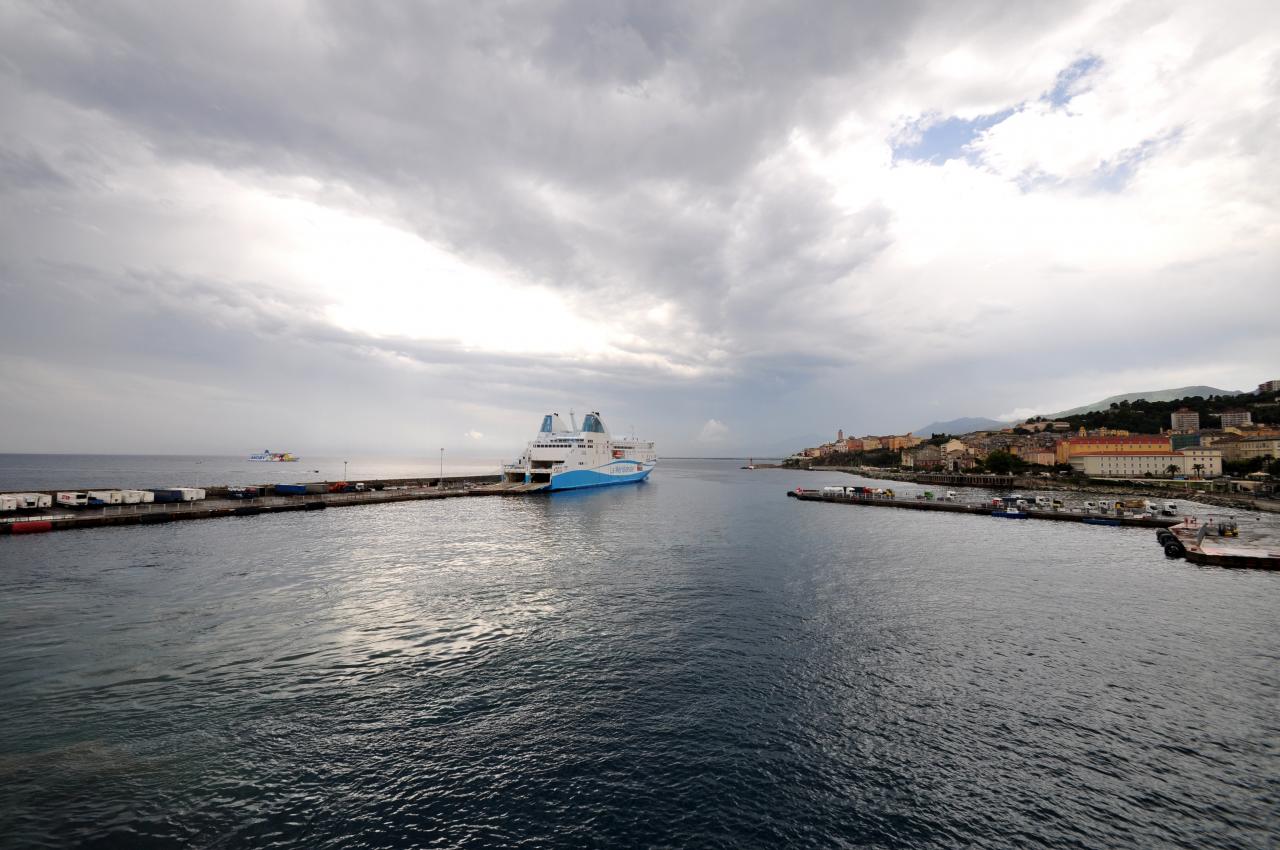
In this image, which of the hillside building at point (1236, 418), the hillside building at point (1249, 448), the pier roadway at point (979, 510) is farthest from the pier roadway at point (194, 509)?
the hillside building at point (1236, 418)

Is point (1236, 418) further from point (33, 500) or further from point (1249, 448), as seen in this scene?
point (33, 500)

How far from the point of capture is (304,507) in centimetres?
5578

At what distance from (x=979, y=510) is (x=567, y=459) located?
61.8m

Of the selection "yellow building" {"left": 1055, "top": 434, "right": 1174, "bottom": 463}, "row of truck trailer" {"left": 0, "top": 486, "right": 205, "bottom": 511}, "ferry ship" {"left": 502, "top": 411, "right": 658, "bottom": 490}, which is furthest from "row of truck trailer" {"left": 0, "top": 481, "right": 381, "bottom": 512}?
"yellow building" {"left": 1055, "top": 434, "right": 1174, "bottom": 463}

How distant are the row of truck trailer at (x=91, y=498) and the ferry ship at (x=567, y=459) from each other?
43718 millimetres

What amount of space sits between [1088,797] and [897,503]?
68.7 metres

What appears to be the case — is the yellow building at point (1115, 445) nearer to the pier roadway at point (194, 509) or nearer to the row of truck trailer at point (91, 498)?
the pier roadway at point (194, 509)

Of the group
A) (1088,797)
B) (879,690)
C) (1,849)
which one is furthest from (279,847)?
(1088,797)

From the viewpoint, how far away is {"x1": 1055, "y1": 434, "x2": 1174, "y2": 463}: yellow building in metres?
111

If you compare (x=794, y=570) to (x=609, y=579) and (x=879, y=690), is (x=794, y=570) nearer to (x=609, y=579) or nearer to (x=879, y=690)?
(x=609, y=579)

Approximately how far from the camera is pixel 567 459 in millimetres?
88062

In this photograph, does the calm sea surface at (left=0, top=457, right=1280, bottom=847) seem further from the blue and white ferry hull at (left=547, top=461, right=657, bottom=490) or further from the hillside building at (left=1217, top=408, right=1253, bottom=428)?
the hillside building at (left=1217, top=408, right=1253, bottom=428)

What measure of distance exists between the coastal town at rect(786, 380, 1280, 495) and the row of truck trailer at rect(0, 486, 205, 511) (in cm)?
14338

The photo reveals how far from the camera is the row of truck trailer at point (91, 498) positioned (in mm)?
43281
